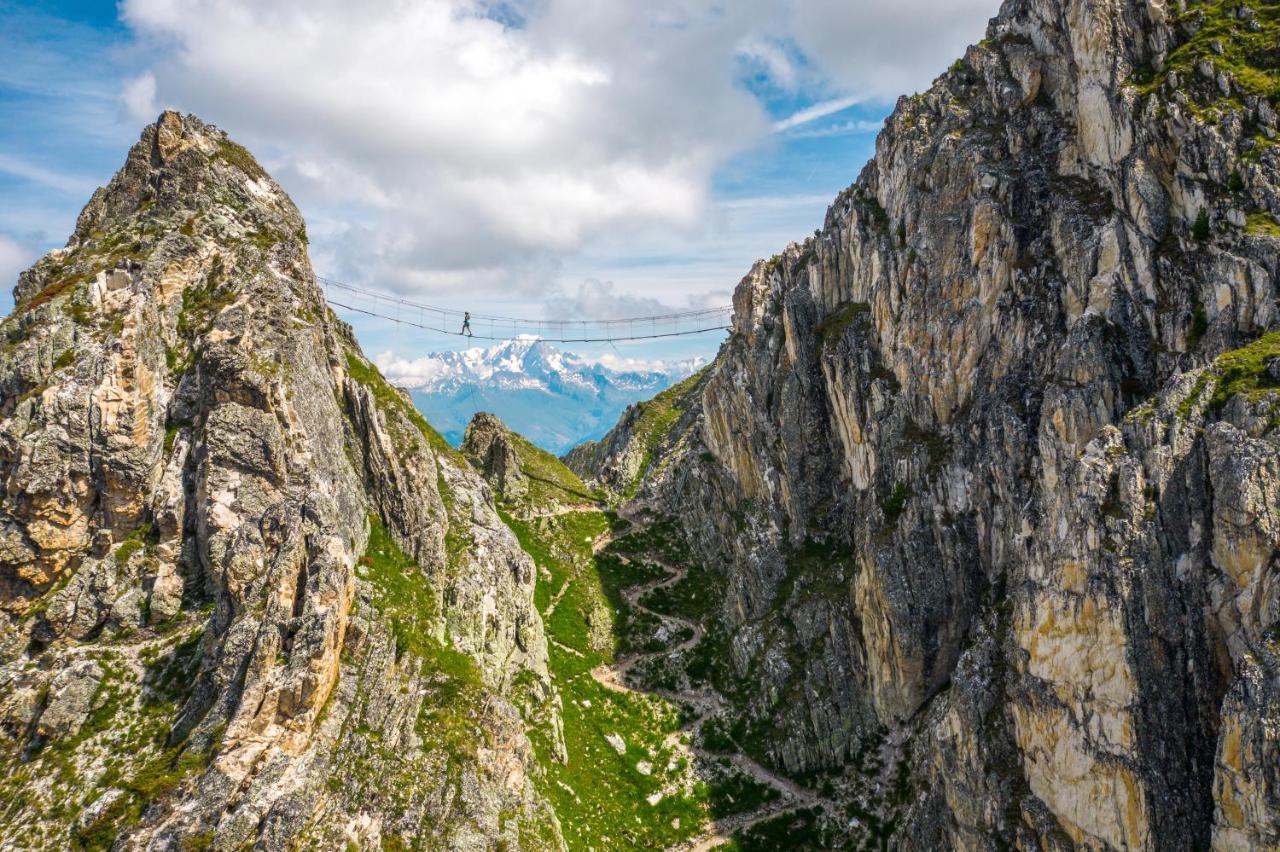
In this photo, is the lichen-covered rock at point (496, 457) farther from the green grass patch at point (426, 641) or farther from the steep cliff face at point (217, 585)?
the green grass patch at point (426, 641)

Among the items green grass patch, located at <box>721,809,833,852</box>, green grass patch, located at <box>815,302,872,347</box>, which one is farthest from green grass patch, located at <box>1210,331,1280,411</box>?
green grass patch, located at <box>721,809,833,852</box>

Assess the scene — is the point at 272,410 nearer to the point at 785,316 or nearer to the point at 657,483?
the point at 785,316

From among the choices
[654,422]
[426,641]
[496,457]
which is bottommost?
[426,641]

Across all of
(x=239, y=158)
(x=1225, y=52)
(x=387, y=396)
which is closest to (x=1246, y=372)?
(x=1225, y=52)

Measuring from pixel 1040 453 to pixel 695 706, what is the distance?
149ft

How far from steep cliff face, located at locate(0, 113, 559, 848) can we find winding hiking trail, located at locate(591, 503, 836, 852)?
17799 mm

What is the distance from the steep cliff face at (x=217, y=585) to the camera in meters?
39.3

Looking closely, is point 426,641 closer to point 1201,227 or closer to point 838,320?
point 838,320

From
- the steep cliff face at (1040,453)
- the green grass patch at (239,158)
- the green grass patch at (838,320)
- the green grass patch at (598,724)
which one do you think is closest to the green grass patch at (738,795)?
the green grass patch at (598,724)

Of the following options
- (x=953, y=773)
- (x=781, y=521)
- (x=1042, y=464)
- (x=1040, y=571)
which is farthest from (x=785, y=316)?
(x=953, y=773)

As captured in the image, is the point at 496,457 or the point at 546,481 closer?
the point at 496,457

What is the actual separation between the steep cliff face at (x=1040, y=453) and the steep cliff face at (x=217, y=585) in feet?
108

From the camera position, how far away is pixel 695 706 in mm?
75438

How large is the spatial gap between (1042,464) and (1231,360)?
14977mm
